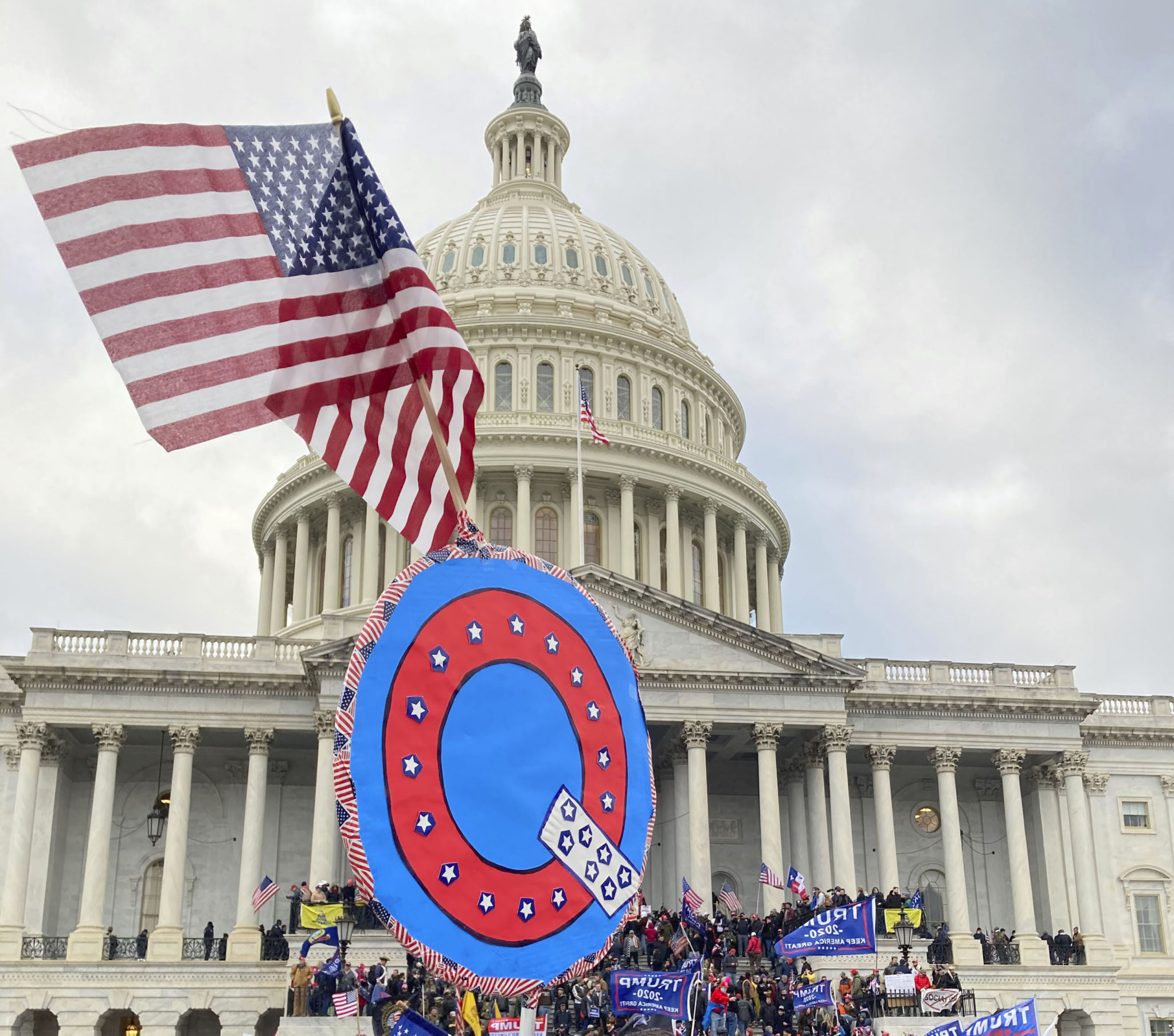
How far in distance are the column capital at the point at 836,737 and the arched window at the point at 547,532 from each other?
849 inches

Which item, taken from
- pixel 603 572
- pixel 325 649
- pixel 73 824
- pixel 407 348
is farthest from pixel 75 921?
pixel 407 348

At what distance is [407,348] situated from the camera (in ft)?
32.9

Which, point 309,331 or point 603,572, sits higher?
point 603,572

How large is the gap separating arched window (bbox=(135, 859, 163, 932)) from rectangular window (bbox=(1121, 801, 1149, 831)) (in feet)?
124

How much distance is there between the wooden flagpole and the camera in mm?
9484

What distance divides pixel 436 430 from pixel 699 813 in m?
41.3

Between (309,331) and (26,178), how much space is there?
205 centimetres

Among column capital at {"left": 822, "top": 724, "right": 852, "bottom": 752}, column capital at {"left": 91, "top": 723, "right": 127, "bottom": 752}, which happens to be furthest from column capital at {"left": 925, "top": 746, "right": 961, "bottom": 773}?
column capital at {"left": 91, "top": 723, "right": 127, "bottom": 752}

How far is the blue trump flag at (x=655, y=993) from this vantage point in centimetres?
1984

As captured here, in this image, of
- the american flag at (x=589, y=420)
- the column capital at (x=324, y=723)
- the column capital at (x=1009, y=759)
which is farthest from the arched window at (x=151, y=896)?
the column capital at (x=1009, y=759)

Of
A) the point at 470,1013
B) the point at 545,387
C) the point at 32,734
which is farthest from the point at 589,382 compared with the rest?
the point at 470,1013

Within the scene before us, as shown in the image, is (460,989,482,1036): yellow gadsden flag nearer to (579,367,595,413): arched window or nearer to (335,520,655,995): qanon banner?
(335,520,655,995): qanon banner

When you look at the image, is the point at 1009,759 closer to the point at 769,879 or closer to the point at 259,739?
the point at 769,879

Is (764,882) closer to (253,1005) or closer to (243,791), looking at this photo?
(253,1005)
